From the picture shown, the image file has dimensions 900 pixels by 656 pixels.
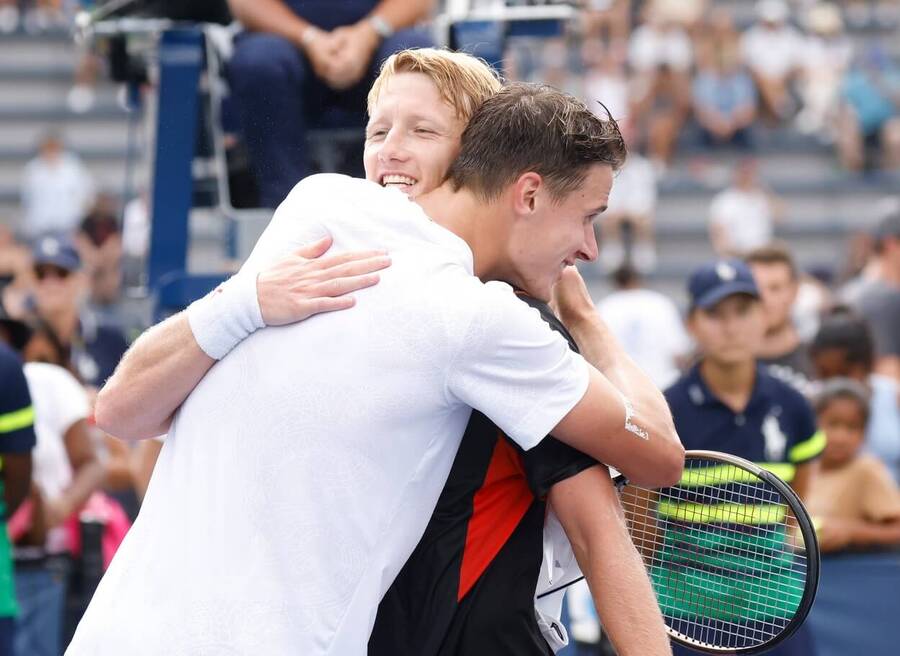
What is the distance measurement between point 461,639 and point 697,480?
69 cm

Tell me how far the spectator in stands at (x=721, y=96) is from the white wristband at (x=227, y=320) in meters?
13.1

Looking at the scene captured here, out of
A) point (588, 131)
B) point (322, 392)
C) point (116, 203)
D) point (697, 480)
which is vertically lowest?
point (116, 203)

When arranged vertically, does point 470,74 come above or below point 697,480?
above

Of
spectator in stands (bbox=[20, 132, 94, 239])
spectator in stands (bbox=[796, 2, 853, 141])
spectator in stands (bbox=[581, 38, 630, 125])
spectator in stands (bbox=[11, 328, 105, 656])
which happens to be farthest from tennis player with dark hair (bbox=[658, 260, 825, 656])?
spectator in stands (bbox=[796, 2, 853, 141])

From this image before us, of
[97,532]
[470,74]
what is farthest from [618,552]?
[97,532]

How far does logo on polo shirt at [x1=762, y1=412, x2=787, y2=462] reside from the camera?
5082 millimetres

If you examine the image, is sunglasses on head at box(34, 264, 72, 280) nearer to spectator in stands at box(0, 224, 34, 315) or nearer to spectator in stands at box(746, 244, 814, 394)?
spectator in stands at box(0, 224, 34, 315)

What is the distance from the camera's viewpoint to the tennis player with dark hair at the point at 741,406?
509 cm

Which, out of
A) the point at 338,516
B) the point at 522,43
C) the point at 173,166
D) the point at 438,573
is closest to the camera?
the point at 338,516

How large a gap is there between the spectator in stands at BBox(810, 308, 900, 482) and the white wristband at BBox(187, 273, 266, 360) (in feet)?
15.5

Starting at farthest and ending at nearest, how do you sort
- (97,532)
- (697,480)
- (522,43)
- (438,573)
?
1. (97,532)
2. (522,43)
3. (697,480)
4. (438,573)

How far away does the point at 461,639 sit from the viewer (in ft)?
7.63

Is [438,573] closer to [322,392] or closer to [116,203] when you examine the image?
[322,392]

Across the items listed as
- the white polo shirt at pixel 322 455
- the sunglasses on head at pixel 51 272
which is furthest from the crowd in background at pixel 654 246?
the white polo shirt at pixel 322 455
